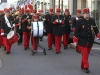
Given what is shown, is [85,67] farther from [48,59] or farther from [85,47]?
[48,59]

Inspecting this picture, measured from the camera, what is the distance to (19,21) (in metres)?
15.9

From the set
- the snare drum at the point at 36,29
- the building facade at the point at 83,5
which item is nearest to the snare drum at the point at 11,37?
the snare drum at the point at 36,29

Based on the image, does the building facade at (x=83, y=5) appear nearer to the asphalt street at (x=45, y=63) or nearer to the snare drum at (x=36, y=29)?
the asphalt street at (x=45, y=63)

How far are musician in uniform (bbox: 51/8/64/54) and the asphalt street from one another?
0.42 metres

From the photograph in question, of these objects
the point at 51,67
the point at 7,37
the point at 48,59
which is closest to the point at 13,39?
the point at 7,37

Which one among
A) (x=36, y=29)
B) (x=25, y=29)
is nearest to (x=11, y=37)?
(x=36, y=29)

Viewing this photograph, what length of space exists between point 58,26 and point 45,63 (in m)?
3.08

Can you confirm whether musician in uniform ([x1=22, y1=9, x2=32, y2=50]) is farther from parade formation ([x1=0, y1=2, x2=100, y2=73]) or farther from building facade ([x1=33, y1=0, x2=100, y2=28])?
building facade ([x1=33, y1=0, x2=100, y2=28])

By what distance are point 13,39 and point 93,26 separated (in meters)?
5.10

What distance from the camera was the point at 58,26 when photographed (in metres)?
13.6

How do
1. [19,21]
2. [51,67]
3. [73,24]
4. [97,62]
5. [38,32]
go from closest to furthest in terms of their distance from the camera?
1. [51,67]
2. [97,62]
3. [38,32]
4. [73,24]
5. [19,21]

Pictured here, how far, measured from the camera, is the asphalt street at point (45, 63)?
9453 millimetres

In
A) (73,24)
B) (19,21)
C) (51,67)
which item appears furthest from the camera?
(19,21)

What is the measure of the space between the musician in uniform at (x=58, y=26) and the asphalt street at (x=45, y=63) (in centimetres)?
42
